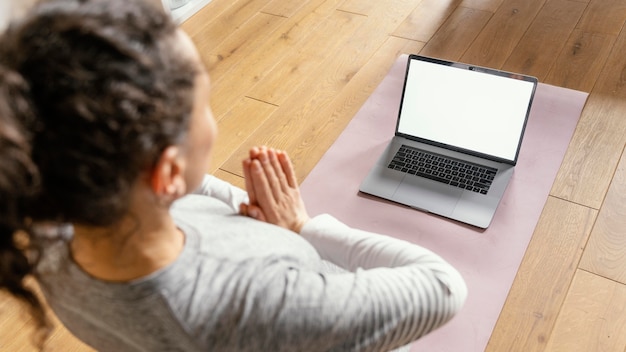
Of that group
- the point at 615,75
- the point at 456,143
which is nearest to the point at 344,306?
the point at 456,143

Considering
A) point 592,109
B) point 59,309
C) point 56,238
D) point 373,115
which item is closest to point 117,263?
point 56,238

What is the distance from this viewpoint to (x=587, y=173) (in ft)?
5.43

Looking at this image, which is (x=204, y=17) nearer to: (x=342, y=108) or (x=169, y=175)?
(x=342, y=108)

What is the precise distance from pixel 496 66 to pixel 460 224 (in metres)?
0.95

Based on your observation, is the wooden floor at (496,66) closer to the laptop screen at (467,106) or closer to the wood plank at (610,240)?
the wood plank at (610,240)

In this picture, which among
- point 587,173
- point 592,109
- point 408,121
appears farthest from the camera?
point 592,109

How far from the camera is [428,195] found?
139 cm

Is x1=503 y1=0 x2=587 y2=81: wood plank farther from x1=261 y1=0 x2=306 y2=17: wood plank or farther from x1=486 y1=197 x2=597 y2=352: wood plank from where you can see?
x1=261 y1=0 x2=306 y2=17: wood plank

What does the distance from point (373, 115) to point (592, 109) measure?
747 mm

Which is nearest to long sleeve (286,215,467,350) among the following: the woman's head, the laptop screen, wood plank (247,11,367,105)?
the woman's head

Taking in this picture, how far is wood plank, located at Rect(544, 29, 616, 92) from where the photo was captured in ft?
6.54

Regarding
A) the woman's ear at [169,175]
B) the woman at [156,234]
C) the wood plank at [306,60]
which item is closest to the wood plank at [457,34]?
the wood plank at [306,60]

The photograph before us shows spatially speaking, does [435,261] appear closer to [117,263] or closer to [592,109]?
[117,263]

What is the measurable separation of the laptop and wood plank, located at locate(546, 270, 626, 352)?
0.29m
